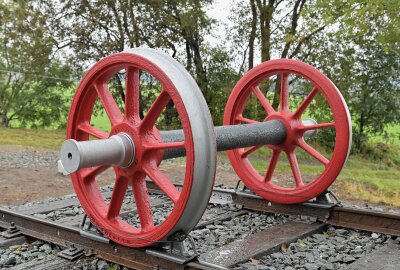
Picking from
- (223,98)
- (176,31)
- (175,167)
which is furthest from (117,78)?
(175,167)

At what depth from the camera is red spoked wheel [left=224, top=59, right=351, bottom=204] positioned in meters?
4.59

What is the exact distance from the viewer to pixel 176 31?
52.2 feet

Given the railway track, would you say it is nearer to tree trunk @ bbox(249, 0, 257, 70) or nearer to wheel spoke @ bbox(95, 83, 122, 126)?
wheel spoke @ bbox(95, 83, 122, 126)

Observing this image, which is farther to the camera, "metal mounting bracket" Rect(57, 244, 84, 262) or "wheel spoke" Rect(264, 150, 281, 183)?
"wheel spoke" Rect(264, 150, 281, 183)

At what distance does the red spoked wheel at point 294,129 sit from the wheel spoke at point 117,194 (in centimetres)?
174

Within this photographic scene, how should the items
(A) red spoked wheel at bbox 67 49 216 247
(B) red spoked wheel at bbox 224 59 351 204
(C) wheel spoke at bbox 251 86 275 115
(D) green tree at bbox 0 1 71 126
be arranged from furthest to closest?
1. (D) green tree at bbox 0 1 71 126
2. (C) wheel spoke at bbox 251 86 275 115
3. (B) red spoked wheel at bbox 224 59 351 204
4. (A) red spoked wheel at bbox 67 49 216 247

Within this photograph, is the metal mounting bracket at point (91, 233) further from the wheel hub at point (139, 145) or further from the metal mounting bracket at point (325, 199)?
the metal mounting bracket at point (325, 199)

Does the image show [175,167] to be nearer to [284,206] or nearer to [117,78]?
[284,206]

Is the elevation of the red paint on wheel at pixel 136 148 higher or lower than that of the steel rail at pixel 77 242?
higher

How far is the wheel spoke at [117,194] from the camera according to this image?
3588mm

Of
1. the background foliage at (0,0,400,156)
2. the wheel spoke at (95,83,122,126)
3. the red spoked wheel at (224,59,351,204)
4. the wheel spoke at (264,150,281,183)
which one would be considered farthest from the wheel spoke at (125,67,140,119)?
the background foliage at (0,0,400,156)

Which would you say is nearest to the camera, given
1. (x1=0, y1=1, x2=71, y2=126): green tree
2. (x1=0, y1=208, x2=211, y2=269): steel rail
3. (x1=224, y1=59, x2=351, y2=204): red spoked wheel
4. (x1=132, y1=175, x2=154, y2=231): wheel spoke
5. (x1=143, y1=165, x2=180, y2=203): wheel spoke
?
(x1=143, y1=165, x2=180, y2=203): wheel spoke

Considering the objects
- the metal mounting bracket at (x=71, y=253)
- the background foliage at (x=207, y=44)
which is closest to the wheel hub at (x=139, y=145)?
the metal mounting bracket at (x=71, y=253)

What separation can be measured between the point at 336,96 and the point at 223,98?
11.6 meters
